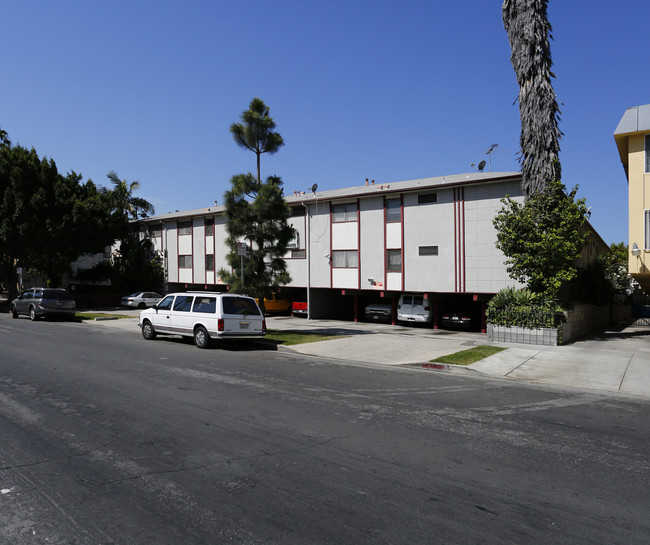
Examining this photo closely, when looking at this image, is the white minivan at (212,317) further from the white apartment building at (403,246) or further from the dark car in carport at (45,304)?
the dark car in carport at (45,304)

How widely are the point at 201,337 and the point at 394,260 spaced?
14.3 meters

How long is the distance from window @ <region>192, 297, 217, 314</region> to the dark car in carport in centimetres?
1304

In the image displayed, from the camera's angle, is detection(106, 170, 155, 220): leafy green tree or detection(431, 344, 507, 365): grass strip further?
detection(106, 170, 155, 220): leafy green tree

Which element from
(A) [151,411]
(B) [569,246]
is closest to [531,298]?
(B) [569,246]

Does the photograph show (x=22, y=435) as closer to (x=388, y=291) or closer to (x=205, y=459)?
(x=205, y=459)

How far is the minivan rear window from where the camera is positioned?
1514 cm

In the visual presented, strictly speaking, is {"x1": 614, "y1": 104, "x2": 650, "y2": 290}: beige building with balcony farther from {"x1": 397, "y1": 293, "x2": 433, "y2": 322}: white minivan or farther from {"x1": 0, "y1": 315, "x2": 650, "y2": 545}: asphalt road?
{"x1": 0, "y1": 315, "x2": 650, "y2": 545}: asphalt road

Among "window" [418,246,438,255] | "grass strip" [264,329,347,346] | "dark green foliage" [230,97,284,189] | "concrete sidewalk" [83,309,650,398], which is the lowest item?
"concrete sidewalk" [83,309,650,398]

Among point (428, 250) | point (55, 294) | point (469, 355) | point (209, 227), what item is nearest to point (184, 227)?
point (209, 227)

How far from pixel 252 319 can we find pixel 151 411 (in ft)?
27.4

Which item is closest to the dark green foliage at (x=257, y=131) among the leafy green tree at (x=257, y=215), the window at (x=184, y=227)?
the leafy green tree at (x=257, y=215)

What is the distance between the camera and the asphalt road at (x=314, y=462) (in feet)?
12.5

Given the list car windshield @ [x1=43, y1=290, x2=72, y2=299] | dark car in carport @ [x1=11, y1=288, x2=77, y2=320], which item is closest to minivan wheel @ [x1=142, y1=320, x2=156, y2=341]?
dark car in carport @ [x1=11, y1=288, x2=77, y2=320]

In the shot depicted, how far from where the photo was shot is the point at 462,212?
2444cm
